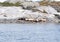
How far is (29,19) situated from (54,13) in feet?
14.7

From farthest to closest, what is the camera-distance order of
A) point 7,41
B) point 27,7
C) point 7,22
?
point 27,7 < point 7,22 < point 7,41

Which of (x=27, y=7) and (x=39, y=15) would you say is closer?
(x=39, y=15)

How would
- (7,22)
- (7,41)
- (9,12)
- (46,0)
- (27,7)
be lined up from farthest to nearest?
(46,0) → (27,7) → (9,12) → (7,22) → (7,41)

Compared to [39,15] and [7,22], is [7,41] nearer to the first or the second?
[7,22]

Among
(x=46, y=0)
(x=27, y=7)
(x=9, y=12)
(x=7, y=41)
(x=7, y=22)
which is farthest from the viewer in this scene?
(x=46, y=0)

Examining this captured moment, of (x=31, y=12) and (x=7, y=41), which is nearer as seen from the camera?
(x=7, y=41)

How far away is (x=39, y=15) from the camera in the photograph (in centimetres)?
3834

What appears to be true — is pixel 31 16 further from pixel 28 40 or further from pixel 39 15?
pixel 28 40

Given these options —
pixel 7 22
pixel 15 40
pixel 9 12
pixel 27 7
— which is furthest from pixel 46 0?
pixel 15 40

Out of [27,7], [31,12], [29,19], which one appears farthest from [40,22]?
[27,7]

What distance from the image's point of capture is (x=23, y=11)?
1607 inches

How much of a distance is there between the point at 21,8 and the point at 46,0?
37.2ft

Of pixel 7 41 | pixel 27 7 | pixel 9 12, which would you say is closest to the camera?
pixel 7 41

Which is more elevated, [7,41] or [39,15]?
[7,41]
